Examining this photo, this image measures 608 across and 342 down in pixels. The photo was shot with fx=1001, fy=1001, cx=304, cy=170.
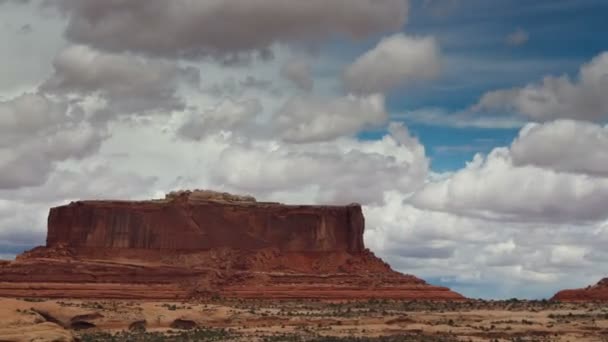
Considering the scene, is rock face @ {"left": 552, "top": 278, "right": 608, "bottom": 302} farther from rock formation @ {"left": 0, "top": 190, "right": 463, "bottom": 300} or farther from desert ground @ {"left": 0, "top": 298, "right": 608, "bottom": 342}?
rock formation @ {"left": 0, "top": 190, "right": 463, "bottom": 300}

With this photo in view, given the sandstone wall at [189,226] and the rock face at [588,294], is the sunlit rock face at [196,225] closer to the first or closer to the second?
the sandstone wall at [189,226]

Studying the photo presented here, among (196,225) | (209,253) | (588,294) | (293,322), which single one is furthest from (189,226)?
(588,294)

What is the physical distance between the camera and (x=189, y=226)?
90188 mm

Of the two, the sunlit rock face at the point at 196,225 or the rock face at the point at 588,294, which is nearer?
the rock face at the point at 588,294

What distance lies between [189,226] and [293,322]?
106ft

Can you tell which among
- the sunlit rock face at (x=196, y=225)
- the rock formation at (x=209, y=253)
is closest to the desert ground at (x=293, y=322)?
the rock formation at (x=209, y=253)

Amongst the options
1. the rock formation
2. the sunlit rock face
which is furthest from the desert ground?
the sunlit rock face

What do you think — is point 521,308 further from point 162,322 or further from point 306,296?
point 162,322

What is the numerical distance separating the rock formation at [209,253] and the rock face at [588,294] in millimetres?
9169

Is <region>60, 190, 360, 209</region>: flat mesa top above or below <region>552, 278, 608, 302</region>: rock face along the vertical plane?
above

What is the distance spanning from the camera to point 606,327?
55.0 meters

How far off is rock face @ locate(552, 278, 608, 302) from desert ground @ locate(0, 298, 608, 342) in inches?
226

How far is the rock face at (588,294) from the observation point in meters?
79.2

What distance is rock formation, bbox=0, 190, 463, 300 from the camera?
81.7 m
